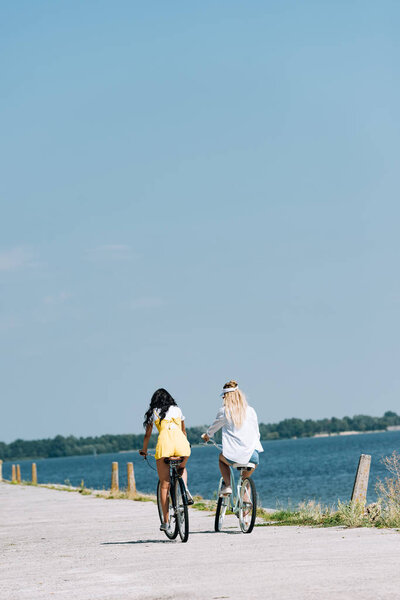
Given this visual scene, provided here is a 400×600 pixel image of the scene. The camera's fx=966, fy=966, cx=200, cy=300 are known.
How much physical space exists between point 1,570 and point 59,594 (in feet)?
8.48

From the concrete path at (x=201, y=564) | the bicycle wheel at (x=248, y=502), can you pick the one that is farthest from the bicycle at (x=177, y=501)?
the bicycle wheel at (x=248, y=502)

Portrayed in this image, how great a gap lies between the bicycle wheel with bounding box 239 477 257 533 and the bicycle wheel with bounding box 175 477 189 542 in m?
0.89

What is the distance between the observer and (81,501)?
1013 inches

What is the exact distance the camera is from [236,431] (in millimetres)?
12648

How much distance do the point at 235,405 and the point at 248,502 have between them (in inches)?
50.6

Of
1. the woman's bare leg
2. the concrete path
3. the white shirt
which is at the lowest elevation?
the concrete path

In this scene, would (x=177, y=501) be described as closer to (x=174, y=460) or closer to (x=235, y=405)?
(x=174, y=460)

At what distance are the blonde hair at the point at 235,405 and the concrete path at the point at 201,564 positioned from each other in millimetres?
1535

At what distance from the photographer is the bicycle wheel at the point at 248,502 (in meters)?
12.7

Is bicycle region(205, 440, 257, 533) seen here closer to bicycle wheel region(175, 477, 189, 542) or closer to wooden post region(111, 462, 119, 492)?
bicycle wheel region(175, 477, 189, 542)

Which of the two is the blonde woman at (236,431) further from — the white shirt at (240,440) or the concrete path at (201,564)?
the concrete path at (201,564)

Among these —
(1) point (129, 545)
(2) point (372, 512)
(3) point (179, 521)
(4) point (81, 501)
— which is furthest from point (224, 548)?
(4) point (81, 501)

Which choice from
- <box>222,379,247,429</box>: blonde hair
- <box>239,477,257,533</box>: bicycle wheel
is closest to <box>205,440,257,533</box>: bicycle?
<box>239,477,257,533</box>: bicycle wheel

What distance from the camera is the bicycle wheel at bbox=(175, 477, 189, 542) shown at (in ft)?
39.3
